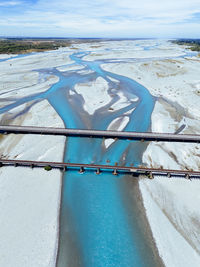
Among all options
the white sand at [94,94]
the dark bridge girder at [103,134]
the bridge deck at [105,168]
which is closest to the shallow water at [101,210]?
the bridge deck at [105,168]

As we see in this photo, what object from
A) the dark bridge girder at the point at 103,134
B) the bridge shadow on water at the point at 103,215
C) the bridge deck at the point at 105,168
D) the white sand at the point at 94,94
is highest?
the white sand at the point at 94,94

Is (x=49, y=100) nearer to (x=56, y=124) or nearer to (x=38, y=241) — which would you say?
(x=56, y=124)

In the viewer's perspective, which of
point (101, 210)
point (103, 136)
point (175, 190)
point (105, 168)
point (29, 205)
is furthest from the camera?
point (103, 136)

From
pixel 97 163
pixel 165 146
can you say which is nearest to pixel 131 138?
pixel 165 146

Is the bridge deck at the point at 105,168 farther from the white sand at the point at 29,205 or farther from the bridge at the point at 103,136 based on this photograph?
the white sand at the point at 29,205

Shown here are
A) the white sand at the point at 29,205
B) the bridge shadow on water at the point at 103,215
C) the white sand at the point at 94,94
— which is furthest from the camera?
the white sand at the point at 94,94

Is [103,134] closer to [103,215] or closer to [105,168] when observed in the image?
[105,168]

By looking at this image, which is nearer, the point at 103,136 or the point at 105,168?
the point at 105,168

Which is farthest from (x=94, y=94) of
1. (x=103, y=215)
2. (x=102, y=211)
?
(x=103, y=215)
